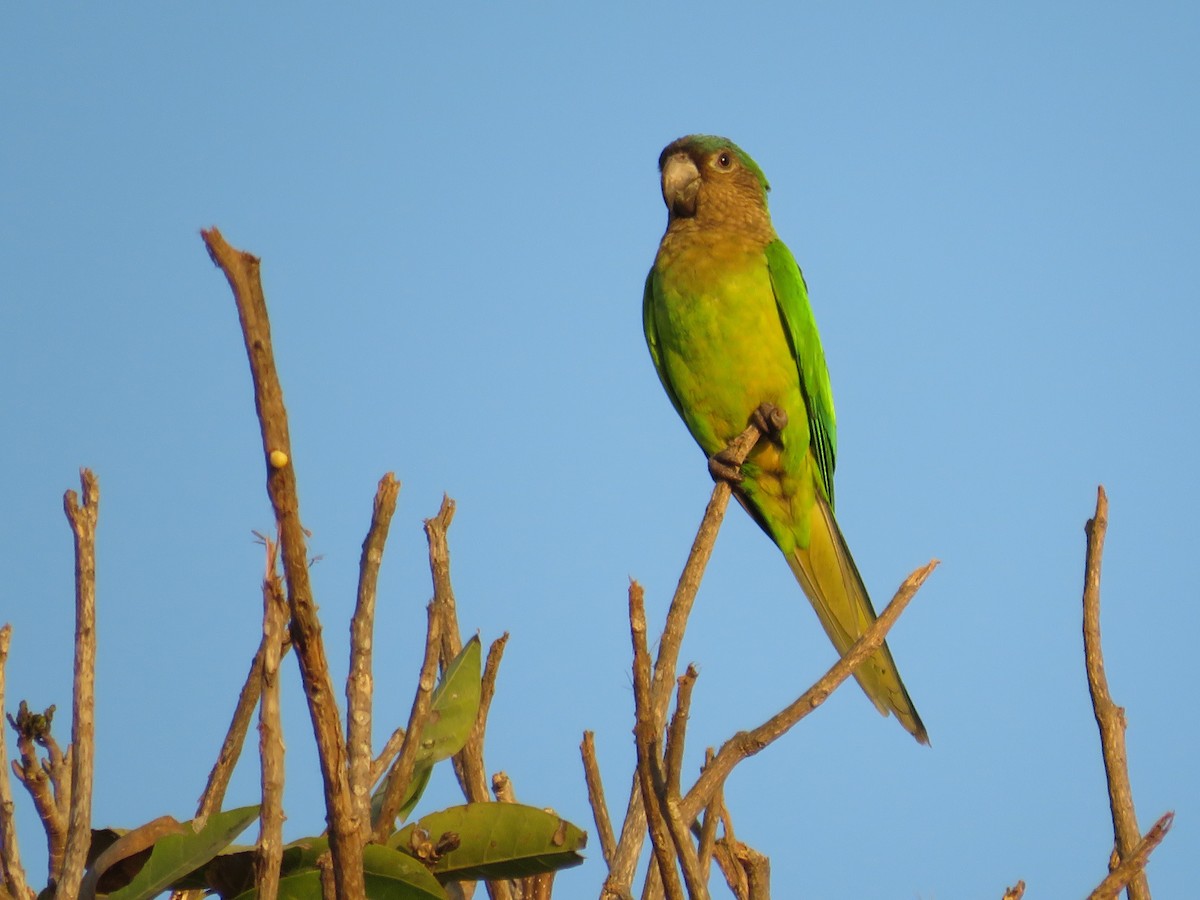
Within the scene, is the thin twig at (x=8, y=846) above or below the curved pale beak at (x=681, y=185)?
below

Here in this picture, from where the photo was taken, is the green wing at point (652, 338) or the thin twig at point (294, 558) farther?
the green wing at point (652, 338)

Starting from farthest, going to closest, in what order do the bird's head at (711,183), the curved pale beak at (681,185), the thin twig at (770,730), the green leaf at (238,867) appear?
1. the curved pale beak at (681,185)
2. the bird's head at (711,183)
3. the thin twig at (770,730)
4. the green leaf at (238,867)

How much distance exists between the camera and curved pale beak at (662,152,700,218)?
524cm

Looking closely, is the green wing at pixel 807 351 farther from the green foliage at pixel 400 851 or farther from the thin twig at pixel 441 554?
the green foliage at pixel 400 851

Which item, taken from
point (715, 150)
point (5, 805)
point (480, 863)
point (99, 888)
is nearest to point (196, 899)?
point (99, 888)

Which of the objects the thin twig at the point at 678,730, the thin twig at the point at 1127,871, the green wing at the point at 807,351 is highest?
the green wing at the point at 807,351

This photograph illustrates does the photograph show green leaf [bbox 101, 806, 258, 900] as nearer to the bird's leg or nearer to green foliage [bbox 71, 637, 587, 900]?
green foliage [bbox 71, 637, 587, 900]

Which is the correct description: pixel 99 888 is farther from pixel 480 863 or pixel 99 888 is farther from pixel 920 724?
pixel 920 724

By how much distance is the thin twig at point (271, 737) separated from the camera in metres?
1.26

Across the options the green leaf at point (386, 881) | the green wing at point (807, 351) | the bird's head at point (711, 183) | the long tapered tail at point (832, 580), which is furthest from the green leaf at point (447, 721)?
the bird's head at point (711, 183)

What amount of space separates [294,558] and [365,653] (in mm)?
522

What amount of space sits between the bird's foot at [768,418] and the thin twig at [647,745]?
2824mm

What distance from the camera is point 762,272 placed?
→ 4793 mm

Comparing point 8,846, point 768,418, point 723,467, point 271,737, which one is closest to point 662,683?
point 271,737
